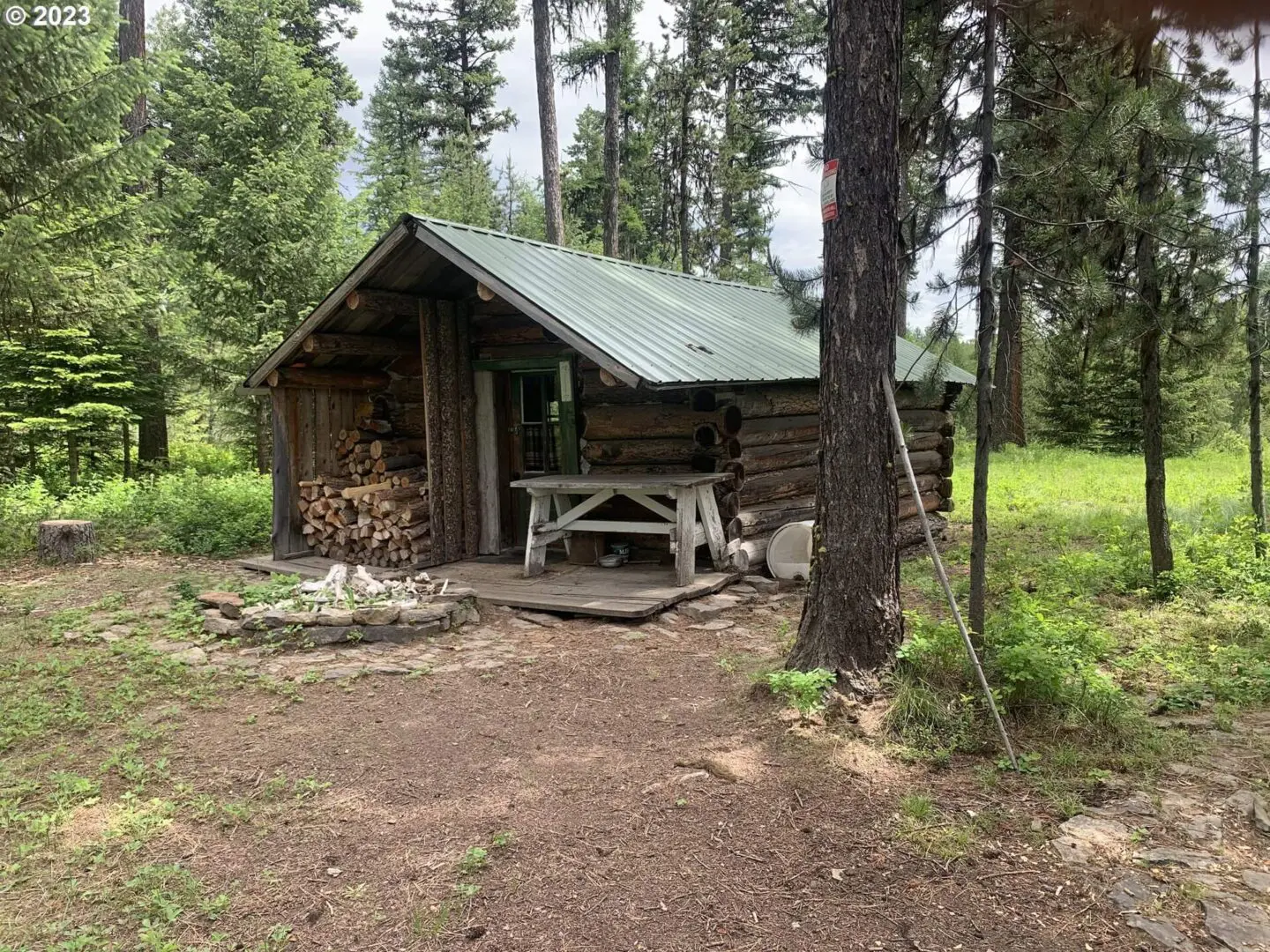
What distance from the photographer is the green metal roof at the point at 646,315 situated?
794 centimetres

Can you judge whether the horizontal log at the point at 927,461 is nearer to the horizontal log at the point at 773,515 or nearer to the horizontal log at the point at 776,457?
the horizontal log at the point at 776,457

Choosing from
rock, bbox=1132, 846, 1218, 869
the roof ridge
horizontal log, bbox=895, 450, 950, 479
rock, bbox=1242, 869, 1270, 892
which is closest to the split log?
the roof ridge

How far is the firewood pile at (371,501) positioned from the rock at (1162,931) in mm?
7934

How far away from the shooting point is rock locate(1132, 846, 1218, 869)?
3.19 m

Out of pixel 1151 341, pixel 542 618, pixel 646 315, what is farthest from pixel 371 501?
pixel 1151 341

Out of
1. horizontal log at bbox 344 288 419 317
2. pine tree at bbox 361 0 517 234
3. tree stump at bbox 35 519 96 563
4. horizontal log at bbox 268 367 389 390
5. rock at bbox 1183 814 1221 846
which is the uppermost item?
pine tree at bbox 361 0 517 234

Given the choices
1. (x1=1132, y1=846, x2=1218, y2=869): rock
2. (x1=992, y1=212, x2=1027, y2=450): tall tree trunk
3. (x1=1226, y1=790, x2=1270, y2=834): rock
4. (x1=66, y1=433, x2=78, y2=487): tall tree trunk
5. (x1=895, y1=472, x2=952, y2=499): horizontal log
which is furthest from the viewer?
(x1=66, y1=433, x2=78, y2=487): tall tree trunk

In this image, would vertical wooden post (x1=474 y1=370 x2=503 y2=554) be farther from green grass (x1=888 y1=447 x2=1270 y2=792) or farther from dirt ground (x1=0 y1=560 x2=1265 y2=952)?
green grass (x1=888 y1=447 x2=1270 y2=792)

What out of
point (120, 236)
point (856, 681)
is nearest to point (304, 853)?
point (856, 681)

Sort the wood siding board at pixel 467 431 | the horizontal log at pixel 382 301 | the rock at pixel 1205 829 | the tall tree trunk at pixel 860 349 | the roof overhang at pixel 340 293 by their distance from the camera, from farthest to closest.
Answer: the wood siding board at pixel 467 431
the horizontal log at pixel 382 301
the roof overhang at pixel 340 293
the tall tree trunk at pixel 860 349
the rock at pixel 1205 829

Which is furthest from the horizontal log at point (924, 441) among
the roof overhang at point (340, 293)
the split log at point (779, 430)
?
the roof overhang at point (340, 293)

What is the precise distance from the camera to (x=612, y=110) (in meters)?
A: 21.3

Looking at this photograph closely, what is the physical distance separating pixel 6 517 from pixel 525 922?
39.5 ft

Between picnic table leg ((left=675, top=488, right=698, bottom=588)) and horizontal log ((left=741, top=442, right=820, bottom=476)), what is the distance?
102 centimetres
